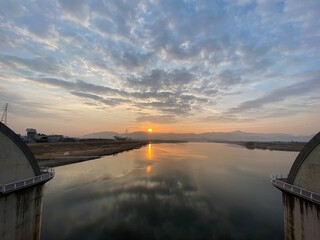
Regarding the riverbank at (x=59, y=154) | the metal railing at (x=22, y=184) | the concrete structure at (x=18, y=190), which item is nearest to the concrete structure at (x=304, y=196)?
the metal railing at (x=22, y=184)

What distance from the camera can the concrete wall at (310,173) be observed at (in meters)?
17.5

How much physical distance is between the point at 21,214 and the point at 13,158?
531 centimetres

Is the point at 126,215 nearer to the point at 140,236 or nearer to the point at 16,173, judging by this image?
the point at 140,236

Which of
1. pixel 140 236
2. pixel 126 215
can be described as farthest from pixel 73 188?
pixel 140 236

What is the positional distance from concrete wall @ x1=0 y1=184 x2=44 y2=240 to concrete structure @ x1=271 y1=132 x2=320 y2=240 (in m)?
25.8

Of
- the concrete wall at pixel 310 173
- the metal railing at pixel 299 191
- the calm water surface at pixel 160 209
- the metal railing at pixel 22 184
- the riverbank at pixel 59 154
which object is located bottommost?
the calm water surface at pixel 160 209

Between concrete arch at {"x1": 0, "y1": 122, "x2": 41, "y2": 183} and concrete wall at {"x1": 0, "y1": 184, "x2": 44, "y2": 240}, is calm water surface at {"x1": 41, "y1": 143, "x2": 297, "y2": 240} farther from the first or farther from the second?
concrete arch at {"x1": 0, "y1": 122, "x2": 41, "y2": 183}

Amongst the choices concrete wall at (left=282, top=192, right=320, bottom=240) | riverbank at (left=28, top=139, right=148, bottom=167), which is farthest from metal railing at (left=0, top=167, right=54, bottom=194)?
riverbank at (left=28, top=139, right=148, bottom=167)

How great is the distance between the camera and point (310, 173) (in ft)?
60.1

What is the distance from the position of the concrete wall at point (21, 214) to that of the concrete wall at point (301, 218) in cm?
2587

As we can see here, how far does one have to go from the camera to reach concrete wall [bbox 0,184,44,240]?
16625mm

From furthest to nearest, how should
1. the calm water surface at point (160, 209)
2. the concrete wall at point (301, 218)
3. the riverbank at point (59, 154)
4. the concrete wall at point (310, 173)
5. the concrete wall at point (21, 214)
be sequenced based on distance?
1. the riverbank at point (59, 154)
2. the calm water surface at point (160, 209)
3. the concrete wall at point (310, 173)
4. the concrete wall at point (21, 214)
5. the concrete wall at point (301, 218)

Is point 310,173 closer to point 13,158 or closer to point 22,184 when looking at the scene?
point 22,184

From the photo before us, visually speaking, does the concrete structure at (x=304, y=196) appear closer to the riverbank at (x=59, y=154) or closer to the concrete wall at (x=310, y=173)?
the concrete wall at (x=310, y=173)
